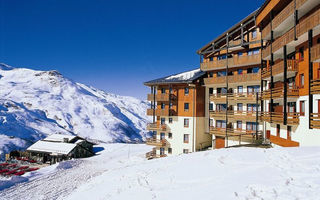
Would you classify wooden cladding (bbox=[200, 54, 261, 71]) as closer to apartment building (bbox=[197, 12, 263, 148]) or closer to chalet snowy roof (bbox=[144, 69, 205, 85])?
apartment building (bbox=[197, 12, 263, 148])

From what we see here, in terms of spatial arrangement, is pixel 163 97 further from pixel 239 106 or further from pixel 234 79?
pixel 239 106

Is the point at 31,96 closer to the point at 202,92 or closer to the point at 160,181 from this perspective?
the point at 202,92

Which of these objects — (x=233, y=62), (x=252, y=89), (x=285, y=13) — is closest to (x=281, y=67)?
(x=285, y=13)

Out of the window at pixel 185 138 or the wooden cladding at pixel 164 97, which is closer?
the window at pixel 185 138

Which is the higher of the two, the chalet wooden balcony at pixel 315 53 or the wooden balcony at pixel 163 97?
the chalet wooden balcony at pixel 315 53

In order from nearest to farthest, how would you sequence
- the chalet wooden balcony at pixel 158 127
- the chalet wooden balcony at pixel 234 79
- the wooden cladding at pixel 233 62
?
the chalet wooden balcony at pixel 234 79 → the wooden cladding at pixel 233 62 → the chalet wooden balcony at pixel 158 127

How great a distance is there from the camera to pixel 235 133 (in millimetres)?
27094

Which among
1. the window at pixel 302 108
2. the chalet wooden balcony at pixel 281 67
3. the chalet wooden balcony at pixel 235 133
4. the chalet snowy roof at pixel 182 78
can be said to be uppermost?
the chalet snowy roof at pixel 182 78

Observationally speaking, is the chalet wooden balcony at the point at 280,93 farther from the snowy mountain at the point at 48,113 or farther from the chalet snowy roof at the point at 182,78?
the snowy mountain at the point at 48,113

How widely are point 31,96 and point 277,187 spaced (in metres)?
169

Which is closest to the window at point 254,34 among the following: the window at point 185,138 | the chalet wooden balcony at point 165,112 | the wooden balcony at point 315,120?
the wooden balcony at point 315,120

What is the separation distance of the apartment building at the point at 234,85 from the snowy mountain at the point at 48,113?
64.9 meters

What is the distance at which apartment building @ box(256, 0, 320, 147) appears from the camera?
48.0 feet

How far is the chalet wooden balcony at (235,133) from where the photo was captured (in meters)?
25.4
